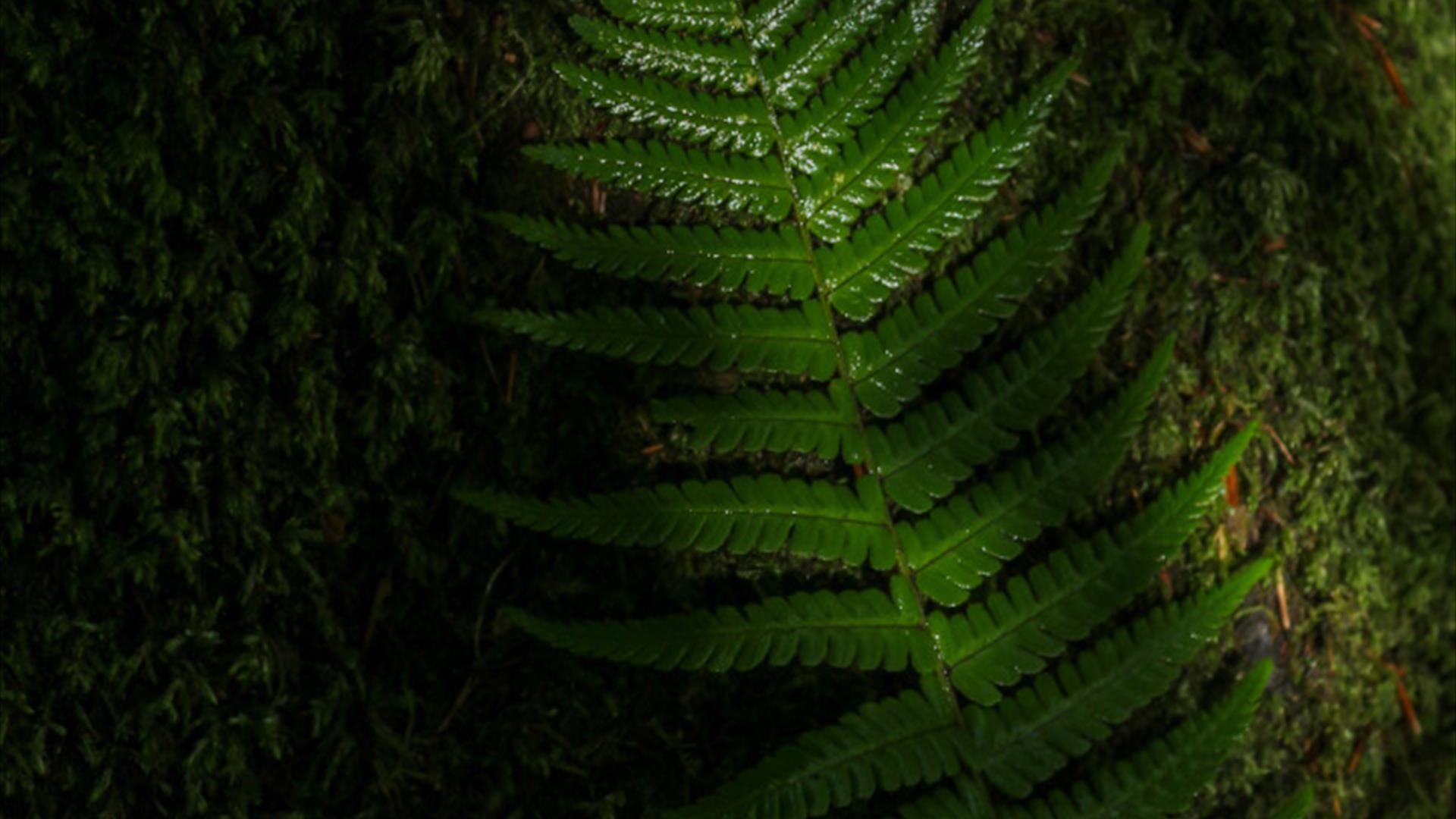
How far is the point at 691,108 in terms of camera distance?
6.54 ft

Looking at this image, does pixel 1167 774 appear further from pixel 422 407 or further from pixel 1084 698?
pixel 422 407

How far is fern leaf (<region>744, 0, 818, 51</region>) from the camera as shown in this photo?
78.6 inches

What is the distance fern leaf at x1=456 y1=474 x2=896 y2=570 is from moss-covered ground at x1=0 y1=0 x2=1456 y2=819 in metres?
0.26

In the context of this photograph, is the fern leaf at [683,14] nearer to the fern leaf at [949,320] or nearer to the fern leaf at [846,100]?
the fern leaf at [846,100]

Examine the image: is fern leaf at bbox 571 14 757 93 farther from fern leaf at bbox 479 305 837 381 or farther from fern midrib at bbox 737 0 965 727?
fern leaf at bbox 479 305 837 381

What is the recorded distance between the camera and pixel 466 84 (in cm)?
214

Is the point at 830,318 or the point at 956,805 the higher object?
the point at 830,318

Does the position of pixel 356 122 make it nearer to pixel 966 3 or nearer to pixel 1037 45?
pixel 966 3

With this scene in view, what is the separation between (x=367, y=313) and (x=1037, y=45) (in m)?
1.29

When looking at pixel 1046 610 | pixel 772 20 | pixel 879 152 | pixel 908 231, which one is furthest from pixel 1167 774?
pixel 772 20

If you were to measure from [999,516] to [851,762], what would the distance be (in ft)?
1.41

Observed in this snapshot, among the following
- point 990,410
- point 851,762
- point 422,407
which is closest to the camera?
point 851,762

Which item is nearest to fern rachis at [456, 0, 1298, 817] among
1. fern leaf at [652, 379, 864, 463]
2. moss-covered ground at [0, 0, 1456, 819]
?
fern leaf at [652, 379, 864, 463]

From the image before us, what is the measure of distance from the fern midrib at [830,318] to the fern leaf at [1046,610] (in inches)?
0.9
